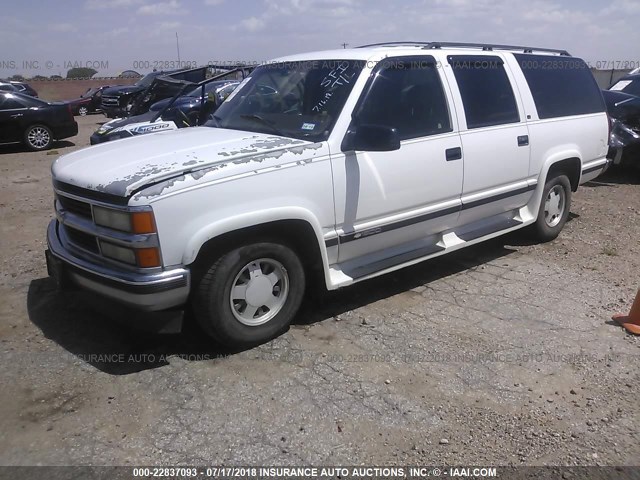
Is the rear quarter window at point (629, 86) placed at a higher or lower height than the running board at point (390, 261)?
higher

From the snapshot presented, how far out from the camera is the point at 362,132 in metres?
3.88

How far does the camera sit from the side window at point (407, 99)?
4182 mm

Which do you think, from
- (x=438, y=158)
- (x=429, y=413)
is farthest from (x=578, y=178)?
(x=429, y=413)

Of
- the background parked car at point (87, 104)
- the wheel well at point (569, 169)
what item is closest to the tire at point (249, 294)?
the wheel well at point (569, 169)

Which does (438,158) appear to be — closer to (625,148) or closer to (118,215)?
(118,215)

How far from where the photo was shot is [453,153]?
4.55 metres

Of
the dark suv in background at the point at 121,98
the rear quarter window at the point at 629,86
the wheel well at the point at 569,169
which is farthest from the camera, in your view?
the dark suv in background at the point at 121,98

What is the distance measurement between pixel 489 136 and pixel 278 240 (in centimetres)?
220

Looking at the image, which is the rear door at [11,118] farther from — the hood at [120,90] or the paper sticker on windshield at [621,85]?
the paper sticker on windshield at [621,85]

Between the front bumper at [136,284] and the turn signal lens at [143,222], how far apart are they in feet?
0.86

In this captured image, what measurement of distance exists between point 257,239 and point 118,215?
2.81 ft

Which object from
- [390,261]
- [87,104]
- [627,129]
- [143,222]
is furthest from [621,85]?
[87,104]

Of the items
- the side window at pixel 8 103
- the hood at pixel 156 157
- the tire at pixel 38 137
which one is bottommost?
the tire at pixel 38 137

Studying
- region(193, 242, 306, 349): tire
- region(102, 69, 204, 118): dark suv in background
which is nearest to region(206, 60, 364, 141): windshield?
region(193, 242, 306, 349): tire
